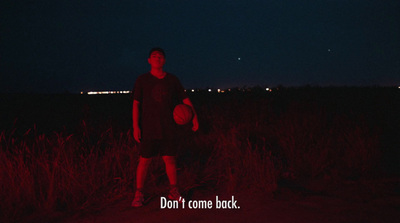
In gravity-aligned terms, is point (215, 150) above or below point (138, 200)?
above

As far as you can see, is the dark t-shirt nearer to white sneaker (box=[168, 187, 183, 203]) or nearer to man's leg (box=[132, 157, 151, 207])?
man's leg (box=[132, 157, 151, 207])

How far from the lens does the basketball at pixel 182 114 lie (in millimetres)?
3324

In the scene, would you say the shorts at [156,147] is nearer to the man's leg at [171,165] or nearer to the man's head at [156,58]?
the man's leg at [171,165]

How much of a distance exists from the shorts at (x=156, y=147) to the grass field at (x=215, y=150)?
0.82 m

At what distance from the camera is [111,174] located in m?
4.22

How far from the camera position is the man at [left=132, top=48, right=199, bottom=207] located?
3.29 meters

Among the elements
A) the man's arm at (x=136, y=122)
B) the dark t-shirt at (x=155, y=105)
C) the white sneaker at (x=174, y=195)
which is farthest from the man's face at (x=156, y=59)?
the white sneaker at (x=174, y=195)

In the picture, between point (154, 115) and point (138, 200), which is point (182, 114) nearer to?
point (154, 115)

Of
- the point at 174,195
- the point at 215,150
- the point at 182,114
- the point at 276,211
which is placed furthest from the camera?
the point at 215,150

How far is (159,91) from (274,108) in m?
7.36

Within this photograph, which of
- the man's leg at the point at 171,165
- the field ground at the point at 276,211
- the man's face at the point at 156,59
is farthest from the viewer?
the man's leg at the point at 171,165

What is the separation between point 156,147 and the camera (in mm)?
3371

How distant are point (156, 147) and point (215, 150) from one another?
3143mm

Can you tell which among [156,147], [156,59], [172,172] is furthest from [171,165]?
[156,59]
